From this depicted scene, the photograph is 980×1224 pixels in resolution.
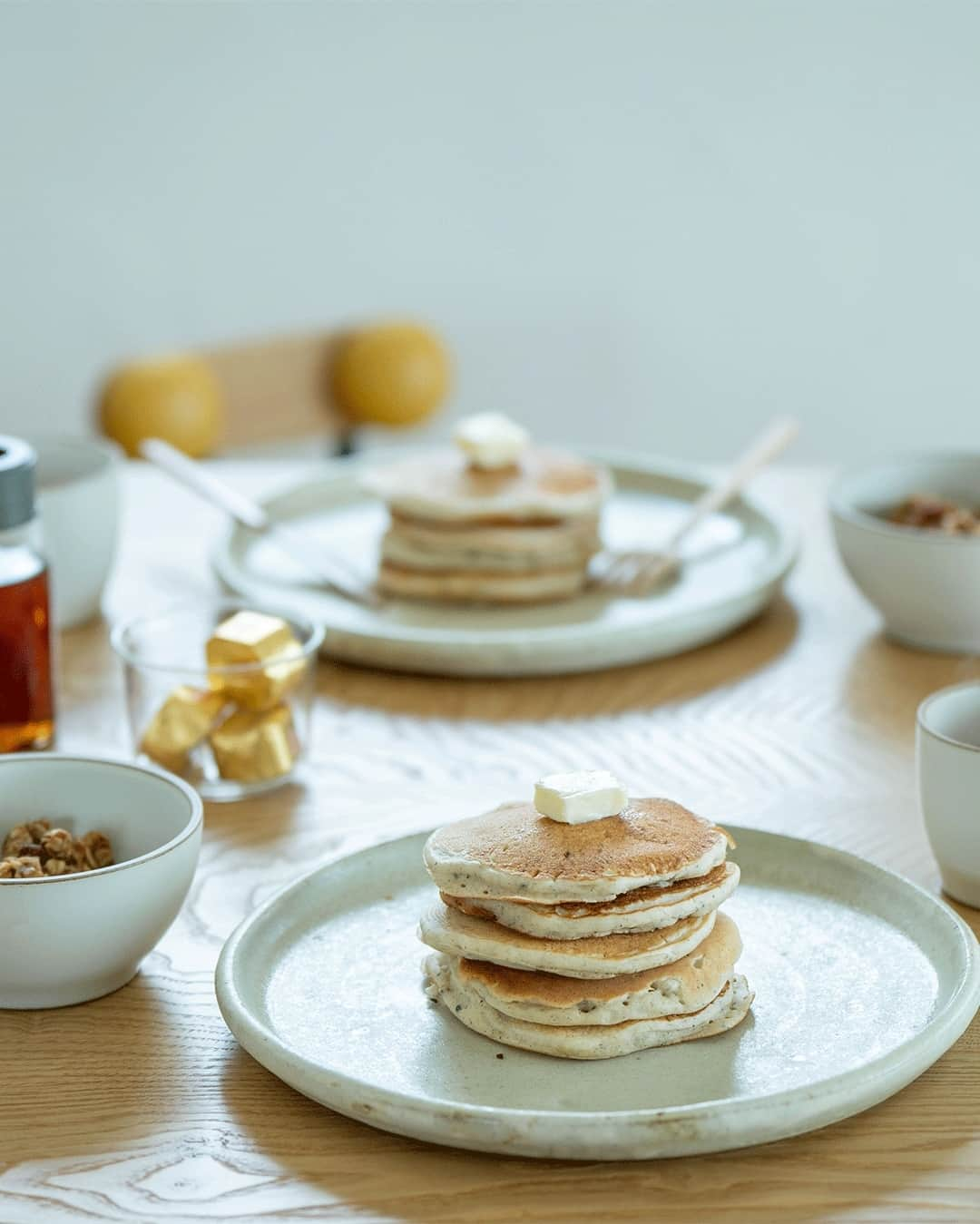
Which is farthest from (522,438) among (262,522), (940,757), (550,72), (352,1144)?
(550,72)

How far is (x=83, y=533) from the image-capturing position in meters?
1.50

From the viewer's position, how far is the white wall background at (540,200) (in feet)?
11.1

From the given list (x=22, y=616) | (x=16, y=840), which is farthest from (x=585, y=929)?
(x=22, y=616)

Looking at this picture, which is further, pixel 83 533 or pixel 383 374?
pixel 383 374

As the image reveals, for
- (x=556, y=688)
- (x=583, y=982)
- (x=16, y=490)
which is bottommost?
(x=556, y=688)

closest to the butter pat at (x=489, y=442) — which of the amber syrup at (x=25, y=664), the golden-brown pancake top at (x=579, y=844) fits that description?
→ the amber syrup at (x=25, y=664)

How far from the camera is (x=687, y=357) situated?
375 centimetres

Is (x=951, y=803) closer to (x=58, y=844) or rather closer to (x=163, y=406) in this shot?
(x=58, y=844)

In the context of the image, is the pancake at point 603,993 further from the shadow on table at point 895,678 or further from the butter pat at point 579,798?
the shadow on table at point 895,678

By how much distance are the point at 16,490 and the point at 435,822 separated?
15.1 inches

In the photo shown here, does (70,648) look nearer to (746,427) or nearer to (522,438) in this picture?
(522,438)

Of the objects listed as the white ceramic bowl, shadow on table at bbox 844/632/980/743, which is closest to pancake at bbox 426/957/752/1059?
shadow on table at bbox 844/632/980/743

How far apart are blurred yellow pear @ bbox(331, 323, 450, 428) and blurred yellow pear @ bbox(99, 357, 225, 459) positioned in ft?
0.74

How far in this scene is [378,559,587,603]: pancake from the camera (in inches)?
60.0
